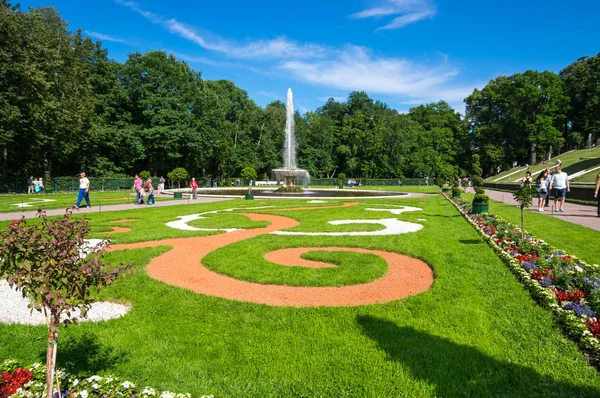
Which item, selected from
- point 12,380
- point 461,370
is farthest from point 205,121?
point 461,370

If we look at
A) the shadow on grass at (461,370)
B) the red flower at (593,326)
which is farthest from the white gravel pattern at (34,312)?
the red flower at (593,326)

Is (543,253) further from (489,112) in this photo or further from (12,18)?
(489,112)

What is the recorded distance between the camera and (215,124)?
53.0 m

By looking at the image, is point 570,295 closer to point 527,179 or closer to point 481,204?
point 527,179

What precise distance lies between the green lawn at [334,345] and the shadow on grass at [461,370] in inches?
0.4

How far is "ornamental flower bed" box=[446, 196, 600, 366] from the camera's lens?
4.15 m

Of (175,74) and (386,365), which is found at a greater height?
(175,74)

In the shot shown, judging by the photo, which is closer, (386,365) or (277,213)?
(386,365)

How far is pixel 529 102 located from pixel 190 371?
258ft

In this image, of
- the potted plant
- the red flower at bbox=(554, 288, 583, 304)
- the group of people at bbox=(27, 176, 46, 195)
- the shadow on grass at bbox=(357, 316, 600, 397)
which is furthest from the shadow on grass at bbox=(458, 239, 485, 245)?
the group of people at bbox=(27, 176, 46, 195)

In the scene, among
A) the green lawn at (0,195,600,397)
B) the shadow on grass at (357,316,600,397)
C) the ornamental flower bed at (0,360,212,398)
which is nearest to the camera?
the ornamental flower bed at (0,360,212,398)

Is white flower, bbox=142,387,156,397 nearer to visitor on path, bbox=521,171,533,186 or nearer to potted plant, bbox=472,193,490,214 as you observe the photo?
visitor on path, bbox=521,171,533,186

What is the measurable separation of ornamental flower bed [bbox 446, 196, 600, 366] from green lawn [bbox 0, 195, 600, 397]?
0.16 m

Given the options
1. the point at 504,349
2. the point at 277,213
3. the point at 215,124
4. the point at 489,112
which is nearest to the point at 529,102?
the point at 489,112
